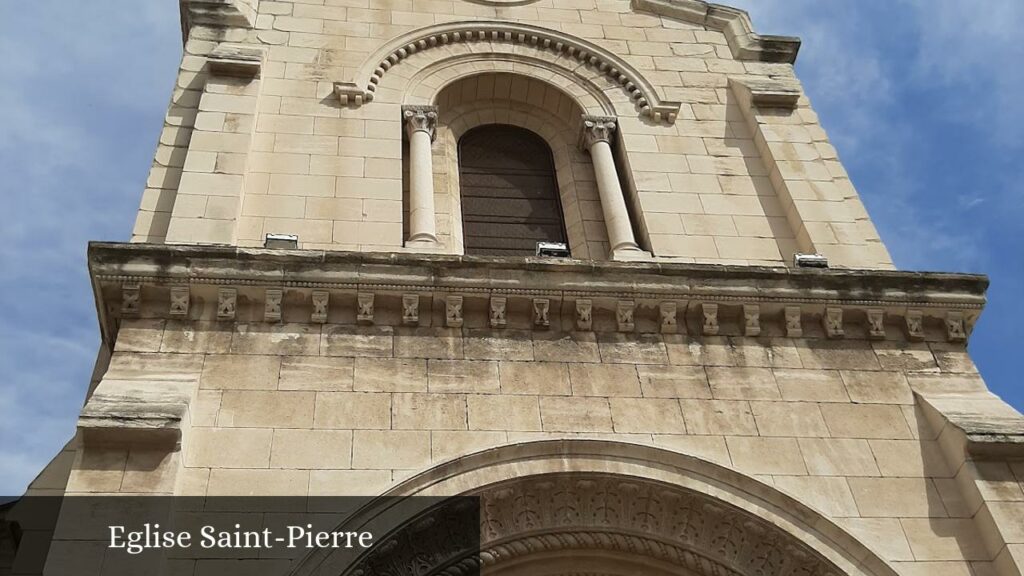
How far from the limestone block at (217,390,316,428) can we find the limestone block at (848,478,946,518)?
472cm

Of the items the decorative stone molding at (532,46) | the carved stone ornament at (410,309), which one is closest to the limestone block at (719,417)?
the carved stone ornament at (410,309)

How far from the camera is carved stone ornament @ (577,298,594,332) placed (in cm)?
993

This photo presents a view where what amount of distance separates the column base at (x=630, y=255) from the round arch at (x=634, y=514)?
9.74 feet

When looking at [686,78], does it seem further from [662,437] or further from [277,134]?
[662,437]

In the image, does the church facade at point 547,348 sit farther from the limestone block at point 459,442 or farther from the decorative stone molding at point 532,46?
the decorative stone molding at point 532,46

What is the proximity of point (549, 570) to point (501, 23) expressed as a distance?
8.36 metres

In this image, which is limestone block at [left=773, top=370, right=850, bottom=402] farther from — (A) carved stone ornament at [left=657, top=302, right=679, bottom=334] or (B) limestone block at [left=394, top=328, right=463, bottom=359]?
(B) limestone block at [left=394, top=328, right=463, bottom=359]

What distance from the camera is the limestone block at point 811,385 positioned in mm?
9688

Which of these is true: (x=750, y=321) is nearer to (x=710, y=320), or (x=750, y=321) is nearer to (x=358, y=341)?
(x=710, y=320)

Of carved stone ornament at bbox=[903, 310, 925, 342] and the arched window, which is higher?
the arched window

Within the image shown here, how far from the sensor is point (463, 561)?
8305mm

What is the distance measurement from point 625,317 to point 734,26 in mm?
6925

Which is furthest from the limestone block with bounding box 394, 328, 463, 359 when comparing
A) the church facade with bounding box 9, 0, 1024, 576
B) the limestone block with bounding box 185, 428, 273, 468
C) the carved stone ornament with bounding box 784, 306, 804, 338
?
the carved stone ornament with bounding box 784, 306, 804, 338

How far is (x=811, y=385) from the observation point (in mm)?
9789
